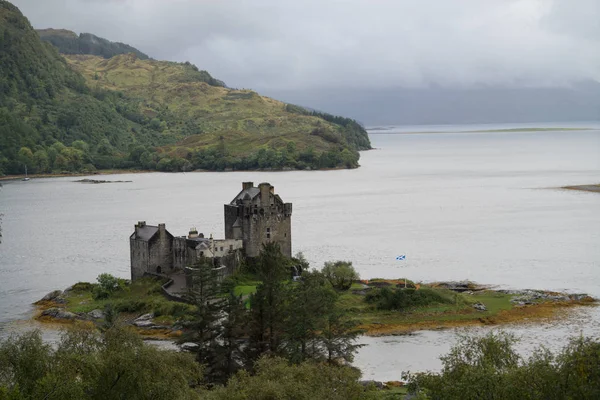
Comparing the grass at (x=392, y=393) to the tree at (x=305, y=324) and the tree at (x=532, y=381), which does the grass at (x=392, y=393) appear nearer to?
the tree at (x=532, y=381)

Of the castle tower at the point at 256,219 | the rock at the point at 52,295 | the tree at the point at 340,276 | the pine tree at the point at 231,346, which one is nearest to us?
the pine tree at the point at 231,346

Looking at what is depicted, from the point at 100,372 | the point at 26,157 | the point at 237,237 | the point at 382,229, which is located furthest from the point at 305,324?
the point at 26,157

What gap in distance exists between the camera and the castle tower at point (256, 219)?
59.1m

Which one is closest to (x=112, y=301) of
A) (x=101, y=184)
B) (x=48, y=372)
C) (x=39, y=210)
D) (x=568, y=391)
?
(x=48, y=372)

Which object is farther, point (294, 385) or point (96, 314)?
point (96, 314)

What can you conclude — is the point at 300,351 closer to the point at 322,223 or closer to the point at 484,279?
the point at 484,279

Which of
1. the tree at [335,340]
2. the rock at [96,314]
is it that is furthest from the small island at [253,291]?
the tree at [335,340]

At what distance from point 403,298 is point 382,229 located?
127ft

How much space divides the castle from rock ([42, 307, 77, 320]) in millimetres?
6810

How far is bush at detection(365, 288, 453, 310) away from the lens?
53656mm

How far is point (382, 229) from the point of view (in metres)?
92.2

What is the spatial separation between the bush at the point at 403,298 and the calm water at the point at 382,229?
4.69 metres

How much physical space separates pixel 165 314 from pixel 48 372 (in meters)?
26.3

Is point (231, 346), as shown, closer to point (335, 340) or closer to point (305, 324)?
point (305, 324)
